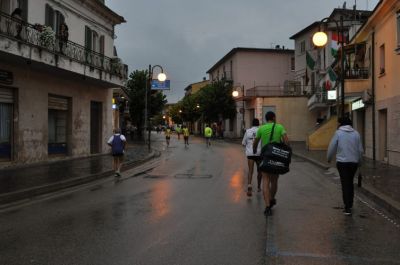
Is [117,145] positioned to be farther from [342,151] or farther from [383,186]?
[342,151]

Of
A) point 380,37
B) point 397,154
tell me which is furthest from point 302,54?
point 397,154

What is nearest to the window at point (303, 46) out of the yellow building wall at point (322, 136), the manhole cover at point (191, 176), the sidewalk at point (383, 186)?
the yellow building wall at point (322, 136)

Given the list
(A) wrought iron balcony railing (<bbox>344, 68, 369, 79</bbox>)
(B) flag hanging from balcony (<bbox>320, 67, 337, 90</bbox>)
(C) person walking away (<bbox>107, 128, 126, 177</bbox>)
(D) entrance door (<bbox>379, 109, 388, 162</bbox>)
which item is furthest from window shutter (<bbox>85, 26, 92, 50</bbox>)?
(B) flag hanging from balcony (<bbox>320, 67, 337, 90</bbox>)

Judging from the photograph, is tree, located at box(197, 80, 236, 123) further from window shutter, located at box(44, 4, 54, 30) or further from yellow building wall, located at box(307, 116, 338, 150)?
window shutter, located at box(44, 4, 54, 30)

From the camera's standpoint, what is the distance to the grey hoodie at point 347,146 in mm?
9234

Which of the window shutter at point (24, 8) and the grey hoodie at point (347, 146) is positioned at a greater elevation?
the window shutter at point (24, 8)

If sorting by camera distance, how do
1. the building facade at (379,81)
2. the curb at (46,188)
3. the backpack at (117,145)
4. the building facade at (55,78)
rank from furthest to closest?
1. the building facade at (379,81)
2. the building facade at (55,78)
3. the backpack at (117,145)
4. the curb at (46,188)

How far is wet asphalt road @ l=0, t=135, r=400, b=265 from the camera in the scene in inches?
238

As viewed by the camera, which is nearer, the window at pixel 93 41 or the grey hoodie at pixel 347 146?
the grey hoodie at pixel 347 146

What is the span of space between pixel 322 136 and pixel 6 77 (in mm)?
19534

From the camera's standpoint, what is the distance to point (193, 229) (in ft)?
24.9

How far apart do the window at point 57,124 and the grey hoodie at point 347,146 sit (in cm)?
1481

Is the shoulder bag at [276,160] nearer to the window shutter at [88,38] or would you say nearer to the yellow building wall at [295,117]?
the window shutter at [88,38]

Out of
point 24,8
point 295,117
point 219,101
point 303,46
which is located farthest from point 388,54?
point 219,101
